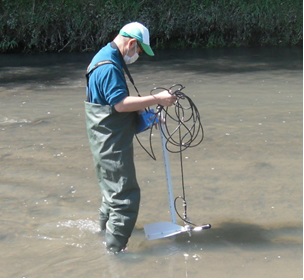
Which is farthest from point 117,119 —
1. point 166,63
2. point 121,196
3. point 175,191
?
point 166,63

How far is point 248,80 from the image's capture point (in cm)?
1316

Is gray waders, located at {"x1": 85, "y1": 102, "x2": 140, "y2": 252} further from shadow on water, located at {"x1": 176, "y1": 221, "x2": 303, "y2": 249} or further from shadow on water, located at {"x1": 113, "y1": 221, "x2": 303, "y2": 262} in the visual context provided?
shadow on water, located at {"x1": 176, "y1": 221, "x2": 303, "y2": 249}

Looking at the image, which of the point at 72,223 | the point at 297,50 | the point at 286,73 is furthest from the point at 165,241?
→ the point at 297,50

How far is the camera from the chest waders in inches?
192

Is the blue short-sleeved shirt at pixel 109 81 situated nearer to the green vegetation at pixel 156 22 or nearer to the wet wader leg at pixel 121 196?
the wet wader leg at pixel 121 196

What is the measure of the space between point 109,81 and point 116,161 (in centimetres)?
63

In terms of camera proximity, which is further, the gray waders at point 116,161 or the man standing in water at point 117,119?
the gray waders at point 116,161

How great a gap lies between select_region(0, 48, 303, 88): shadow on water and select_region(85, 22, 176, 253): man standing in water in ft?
27.6

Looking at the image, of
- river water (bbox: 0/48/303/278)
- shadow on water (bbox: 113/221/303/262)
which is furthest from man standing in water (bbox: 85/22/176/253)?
river water (bbox: 0/48/303/278)

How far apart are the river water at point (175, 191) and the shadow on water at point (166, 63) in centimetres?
195

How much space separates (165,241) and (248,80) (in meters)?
8.22

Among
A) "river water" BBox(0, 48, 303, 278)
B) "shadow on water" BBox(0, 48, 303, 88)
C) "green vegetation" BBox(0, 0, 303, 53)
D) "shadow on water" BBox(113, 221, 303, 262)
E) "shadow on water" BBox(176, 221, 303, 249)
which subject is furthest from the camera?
"green vegetation" BBox(0, 0, 303, 53)

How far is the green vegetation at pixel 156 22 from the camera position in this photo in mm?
18391

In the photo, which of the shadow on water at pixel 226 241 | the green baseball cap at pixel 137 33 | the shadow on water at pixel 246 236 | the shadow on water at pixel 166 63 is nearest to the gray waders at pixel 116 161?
the shadow on water at pixel 226 241
